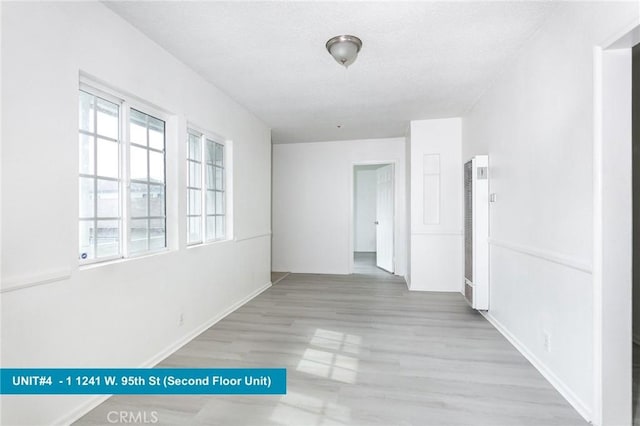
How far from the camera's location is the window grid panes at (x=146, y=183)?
8.30 ft

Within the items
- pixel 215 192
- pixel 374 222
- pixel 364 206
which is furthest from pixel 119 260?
pixel 364 206

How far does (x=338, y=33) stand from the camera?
249 centimetres

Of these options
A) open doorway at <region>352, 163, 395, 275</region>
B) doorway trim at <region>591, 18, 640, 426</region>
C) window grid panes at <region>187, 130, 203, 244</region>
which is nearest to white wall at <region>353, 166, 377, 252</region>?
open doorway at <region>352, 163, 395, 275</region>

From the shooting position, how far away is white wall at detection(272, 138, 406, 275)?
20.6 ft

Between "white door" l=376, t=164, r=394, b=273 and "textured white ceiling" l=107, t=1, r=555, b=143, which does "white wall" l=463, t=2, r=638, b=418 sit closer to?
"textured white ceiling" l=107, t=1, r=555, b=143

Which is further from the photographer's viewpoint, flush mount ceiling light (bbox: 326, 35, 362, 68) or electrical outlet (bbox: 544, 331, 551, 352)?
flush mount ceiling light (bbox: 326, 35, 362, 68)

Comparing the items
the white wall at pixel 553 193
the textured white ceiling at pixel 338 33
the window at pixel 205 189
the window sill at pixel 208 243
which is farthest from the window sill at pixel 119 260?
the white wall at pixel 553 193

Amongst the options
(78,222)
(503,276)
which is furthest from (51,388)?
(503,276)

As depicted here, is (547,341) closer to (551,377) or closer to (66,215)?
(551,377)

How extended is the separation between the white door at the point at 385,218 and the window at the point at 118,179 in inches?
177

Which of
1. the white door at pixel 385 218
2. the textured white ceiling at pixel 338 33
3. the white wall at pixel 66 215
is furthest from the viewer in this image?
the white door at pixel 385 218

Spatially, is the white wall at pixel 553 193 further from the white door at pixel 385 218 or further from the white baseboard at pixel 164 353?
the white door at pixel 385 218

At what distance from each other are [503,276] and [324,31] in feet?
9.17

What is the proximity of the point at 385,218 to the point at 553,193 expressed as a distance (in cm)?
446
